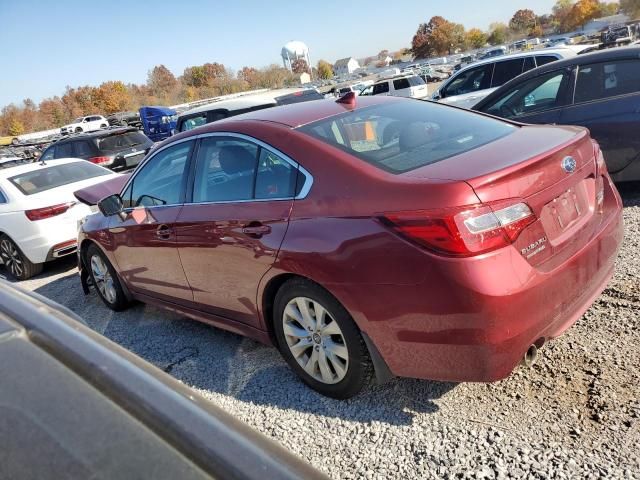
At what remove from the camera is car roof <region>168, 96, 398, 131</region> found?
320 centimetres

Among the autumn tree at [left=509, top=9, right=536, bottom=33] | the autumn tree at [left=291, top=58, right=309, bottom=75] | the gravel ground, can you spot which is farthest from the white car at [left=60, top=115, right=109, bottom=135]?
the autumn tree at [left=509, top=9, right=536, bottom=33]

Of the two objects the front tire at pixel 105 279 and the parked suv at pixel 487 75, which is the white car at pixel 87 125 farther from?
the front tire at pixel 105 279

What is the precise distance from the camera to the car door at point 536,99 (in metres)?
5.69

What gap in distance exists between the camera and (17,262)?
7.06 m

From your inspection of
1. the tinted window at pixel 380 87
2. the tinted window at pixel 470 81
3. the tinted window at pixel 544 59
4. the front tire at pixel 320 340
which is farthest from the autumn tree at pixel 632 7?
the front tire at pixel 320 340

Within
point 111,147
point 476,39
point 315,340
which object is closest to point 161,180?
point 315,340

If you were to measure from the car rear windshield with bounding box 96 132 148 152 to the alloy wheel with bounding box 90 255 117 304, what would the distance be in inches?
317

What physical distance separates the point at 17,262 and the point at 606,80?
741 cm

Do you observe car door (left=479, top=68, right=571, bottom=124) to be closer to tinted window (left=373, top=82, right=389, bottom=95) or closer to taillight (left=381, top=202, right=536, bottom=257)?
taillight (left=381, top=202, right=536, bottom=257)

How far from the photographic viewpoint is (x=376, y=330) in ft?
8.38

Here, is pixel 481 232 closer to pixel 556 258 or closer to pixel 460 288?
pixel 460 288

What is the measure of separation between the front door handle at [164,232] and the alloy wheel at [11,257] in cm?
414

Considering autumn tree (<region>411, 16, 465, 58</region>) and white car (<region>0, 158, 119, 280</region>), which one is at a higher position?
autumn tree (<region>411, 16, 465, 58</region>)

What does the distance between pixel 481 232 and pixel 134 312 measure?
3.85 metres
